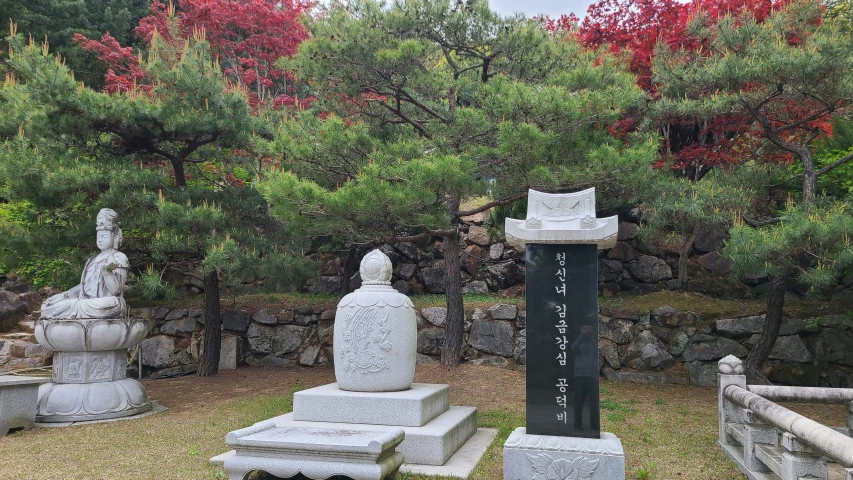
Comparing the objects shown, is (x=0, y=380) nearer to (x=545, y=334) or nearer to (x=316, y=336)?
(x=316, y=336)

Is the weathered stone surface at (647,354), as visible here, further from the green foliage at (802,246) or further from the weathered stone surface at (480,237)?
the weathered stone surface at (480,237)

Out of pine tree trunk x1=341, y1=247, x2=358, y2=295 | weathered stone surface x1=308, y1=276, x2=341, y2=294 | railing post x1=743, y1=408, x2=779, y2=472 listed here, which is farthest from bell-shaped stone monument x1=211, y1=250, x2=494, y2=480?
weathered stone surface x1=308, y1=276, x2=341, y2=294

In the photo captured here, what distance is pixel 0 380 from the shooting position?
19.5 feet

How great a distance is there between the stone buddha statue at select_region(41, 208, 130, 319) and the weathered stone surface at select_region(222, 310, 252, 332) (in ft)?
10.2

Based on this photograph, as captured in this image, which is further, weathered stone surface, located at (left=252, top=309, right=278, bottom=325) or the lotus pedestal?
weathered stone surface, located at (left=252, top=309, right=278, bottom=325)

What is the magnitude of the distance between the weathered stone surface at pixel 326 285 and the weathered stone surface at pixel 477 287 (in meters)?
2.70

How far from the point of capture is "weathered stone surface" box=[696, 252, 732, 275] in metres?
9.93

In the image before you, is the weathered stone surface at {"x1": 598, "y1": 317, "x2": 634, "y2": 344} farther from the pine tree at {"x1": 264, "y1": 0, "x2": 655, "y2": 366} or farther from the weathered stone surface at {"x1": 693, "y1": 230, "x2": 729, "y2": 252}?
the weathered stone surface at {"x1": 693, "y1": 230, "x2": 729, "y2": 252}

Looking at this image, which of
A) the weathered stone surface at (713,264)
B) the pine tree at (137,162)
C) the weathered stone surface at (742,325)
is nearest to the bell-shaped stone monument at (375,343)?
the pine tree at (137,162)

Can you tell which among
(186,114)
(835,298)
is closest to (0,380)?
(186,114)

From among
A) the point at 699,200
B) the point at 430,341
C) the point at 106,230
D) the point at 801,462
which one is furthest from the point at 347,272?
the point at 801,462

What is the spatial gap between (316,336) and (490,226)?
3.84 meters

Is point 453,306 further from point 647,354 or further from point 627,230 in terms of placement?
point 627,230

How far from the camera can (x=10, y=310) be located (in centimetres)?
998
